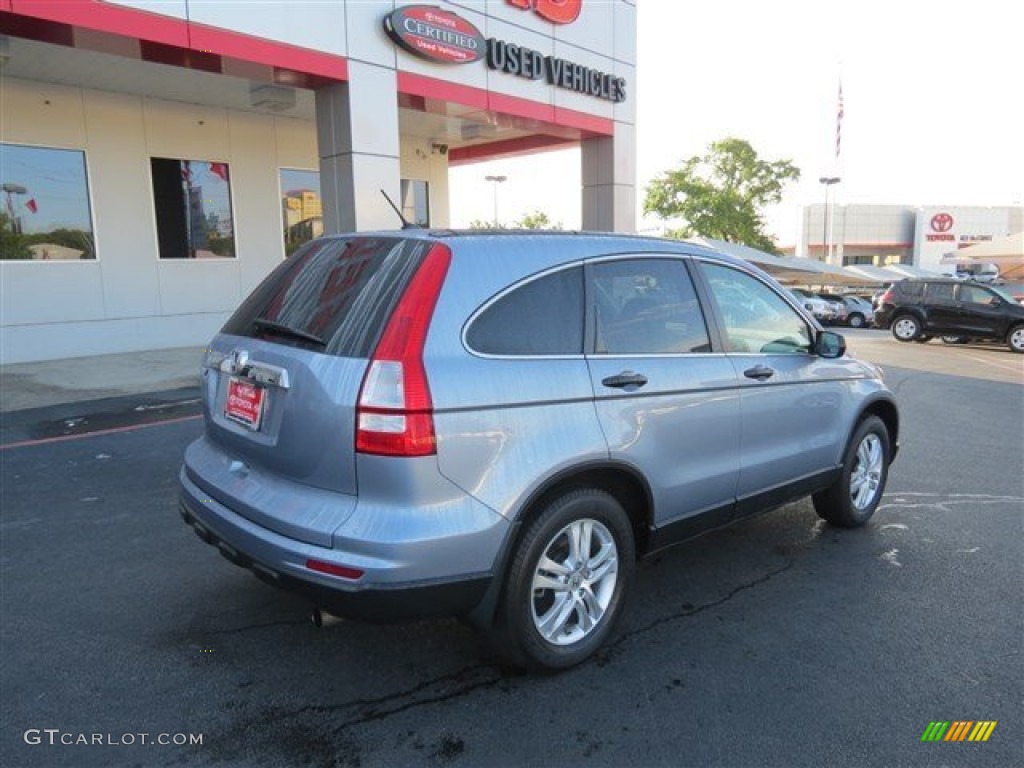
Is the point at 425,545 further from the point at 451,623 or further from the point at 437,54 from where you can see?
the point at 437,54

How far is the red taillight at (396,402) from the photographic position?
8.09 ft

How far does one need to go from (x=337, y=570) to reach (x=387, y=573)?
18cm

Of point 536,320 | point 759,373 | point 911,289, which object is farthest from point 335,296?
point 911,289

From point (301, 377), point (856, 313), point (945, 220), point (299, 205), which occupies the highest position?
point (945, 220)

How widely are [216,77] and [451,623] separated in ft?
38.3

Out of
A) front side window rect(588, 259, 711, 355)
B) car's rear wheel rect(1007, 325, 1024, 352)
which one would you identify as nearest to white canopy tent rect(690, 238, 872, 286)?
car's rear wheel rect(1007, 325, 1024, 352)

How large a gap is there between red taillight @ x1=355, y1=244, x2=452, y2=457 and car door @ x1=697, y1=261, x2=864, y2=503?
71.6 inches

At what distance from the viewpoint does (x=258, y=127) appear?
15086 millimetres

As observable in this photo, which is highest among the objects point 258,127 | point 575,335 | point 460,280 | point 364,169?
point 258,127

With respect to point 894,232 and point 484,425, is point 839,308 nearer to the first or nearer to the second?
point 484,425

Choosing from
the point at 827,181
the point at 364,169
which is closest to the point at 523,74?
the point at 364,169

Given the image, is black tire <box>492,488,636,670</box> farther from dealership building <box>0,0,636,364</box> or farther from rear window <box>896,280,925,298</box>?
rear window <box>896,280,925,298</box>

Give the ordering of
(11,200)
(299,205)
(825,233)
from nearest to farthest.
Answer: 1. (11,200)
2. (299,205)
3. (825,233)

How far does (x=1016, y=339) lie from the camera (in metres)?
17.5
